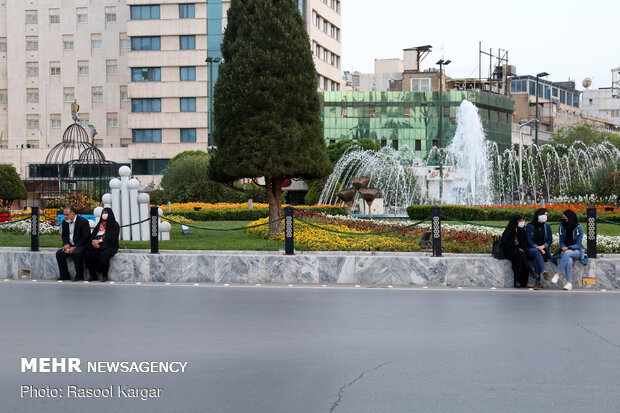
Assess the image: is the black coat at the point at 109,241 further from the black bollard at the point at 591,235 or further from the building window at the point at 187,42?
the building window at the point at 187,42

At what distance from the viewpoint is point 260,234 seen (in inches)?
765

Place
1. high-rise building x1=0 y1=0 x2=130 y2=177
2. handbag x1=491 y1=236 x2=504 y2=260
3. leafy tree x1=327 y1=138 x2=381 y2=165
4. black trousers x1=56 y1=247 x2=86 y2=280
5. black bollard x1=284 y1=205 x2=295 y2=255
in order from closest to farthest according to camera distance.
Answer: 1. handbag x1=491 y1=236 x2=504 y2=260
2. black trousers x1=56 y1=247 x2=86 y2=280
3. black bollard x1=284 y1=205 x2=295 y2=255
4. leafy tree x1=327 y1=138 x2=381 y2=165
5. high-rise building x1=0 y1=0 x2=130 y2=177

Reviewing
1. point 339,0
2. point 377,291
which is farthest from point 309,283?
point 339,0

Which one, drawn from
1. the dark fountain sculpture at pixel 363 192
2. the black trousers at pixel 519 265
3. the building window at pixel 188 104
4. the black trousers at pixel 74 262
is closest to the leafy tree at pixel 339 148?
the building window at pixel 188 104

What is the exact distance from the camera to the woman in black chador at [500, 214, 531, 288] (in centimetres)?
1416

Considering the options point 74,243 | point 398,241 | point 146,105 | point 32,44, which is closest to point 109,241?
point 74,243

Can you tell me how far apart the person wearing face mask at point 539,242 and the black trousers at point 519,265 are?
0.53 feet

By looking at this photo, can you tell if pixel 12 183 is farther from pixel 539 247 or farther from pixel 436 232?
pixel 539 247

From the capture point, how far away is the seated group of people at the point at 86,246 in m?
15.1

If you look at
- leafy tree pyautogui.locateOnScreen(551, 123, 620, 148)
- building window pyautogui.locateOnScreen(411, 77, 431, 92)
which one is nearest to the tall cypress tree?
building window pyautogui.locateOnScreen(411, 77, 431, 92)

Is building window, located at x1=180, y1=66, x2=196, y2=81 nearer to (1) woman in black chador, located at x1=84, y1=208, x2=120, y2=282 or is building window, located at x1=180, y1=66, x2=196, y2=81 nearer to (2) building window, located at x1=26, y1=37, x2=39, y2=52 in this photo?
(2) building window, located at x1=26, y1=37, x2=39, y2=52

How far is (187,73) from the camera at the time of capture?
234 ft

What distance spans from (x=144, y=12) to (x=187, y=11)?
4030mm

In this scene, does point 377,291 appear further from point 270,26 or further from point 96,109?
point 96,109
